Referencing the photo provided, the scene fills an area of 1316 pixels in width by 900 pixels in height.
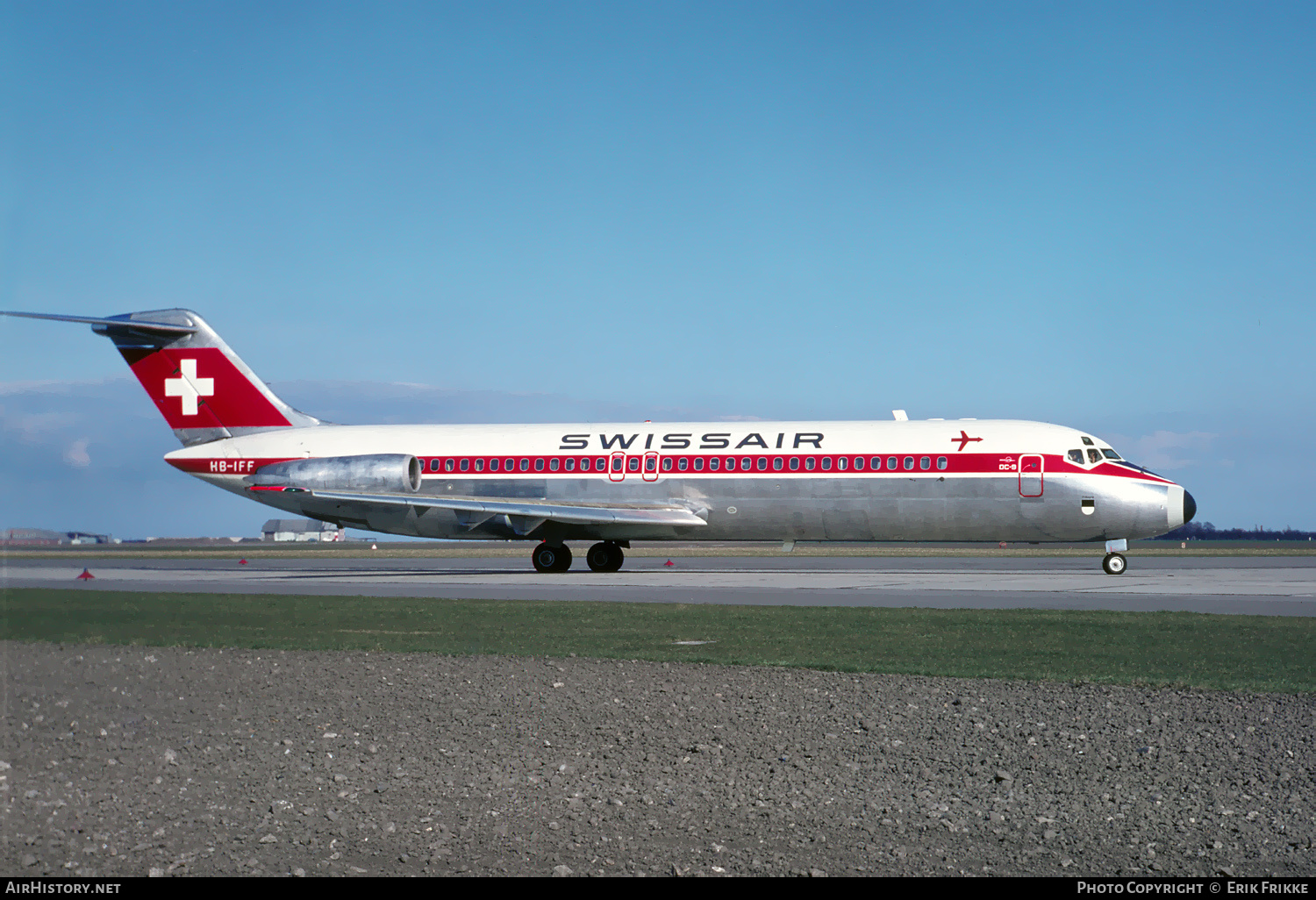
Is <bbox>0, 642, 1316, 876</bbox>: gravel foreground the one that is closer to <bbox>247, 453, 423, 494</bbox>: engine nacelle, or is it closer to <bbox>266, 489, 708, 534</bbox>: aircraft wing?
<bbox>266, 489, 708, 534</bbox>: aircraft wing

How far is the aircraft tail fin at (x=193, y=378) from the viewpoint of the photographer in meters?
38.5

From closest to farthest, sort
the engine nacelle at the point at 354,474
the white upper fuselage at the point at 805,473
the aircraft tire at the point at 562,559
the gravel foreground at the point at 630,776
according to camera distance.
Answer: the gravel foreground at the point at 630,776 → the white upper fuselage at the point at 805,473 → the aircraft tire at the point at 562,559 → the engine nacelle at the point at 354,474

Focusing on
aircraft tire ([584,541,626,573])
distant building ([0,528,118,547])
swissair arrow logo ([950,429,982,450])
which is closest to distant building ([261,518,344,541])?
aircraft tire ([584,541,626,573])

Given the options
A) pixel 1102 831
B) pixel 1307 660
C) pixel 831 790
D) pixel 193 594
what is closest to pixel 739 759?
pixel 831 790

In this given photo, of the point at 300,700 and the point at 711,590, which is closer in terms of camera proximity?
the point at 300,700

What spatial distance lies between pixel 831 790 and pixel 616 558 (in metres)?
29.0

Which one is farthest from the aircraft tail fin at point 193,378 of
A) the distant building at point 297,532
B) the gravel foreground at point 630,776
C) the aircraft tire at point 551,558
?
the distant building at point 297,532

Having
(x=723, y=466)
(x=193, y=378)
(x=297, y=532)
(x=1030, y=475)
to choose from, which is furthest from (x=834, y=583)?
(x=297, y=532)

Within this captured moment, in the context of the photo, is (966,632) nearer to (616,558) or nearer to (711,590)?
(711,590)

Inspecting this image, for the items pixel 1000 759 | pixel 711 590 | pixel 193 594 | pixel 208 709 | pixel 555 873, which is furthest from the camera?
pixel 711 590

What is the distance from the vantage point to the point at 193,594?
1233 centimetres

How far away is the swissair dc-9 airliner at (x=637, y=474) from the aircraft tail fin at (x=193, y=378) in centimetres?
6

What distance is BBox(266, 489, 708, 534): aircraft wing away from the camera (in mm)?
34250

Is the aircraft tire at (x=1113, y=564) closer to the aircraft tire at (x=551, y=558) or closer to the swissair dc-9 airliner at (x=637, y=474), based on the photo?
the swissair dc-9 airliner at (x=637, y=474)
